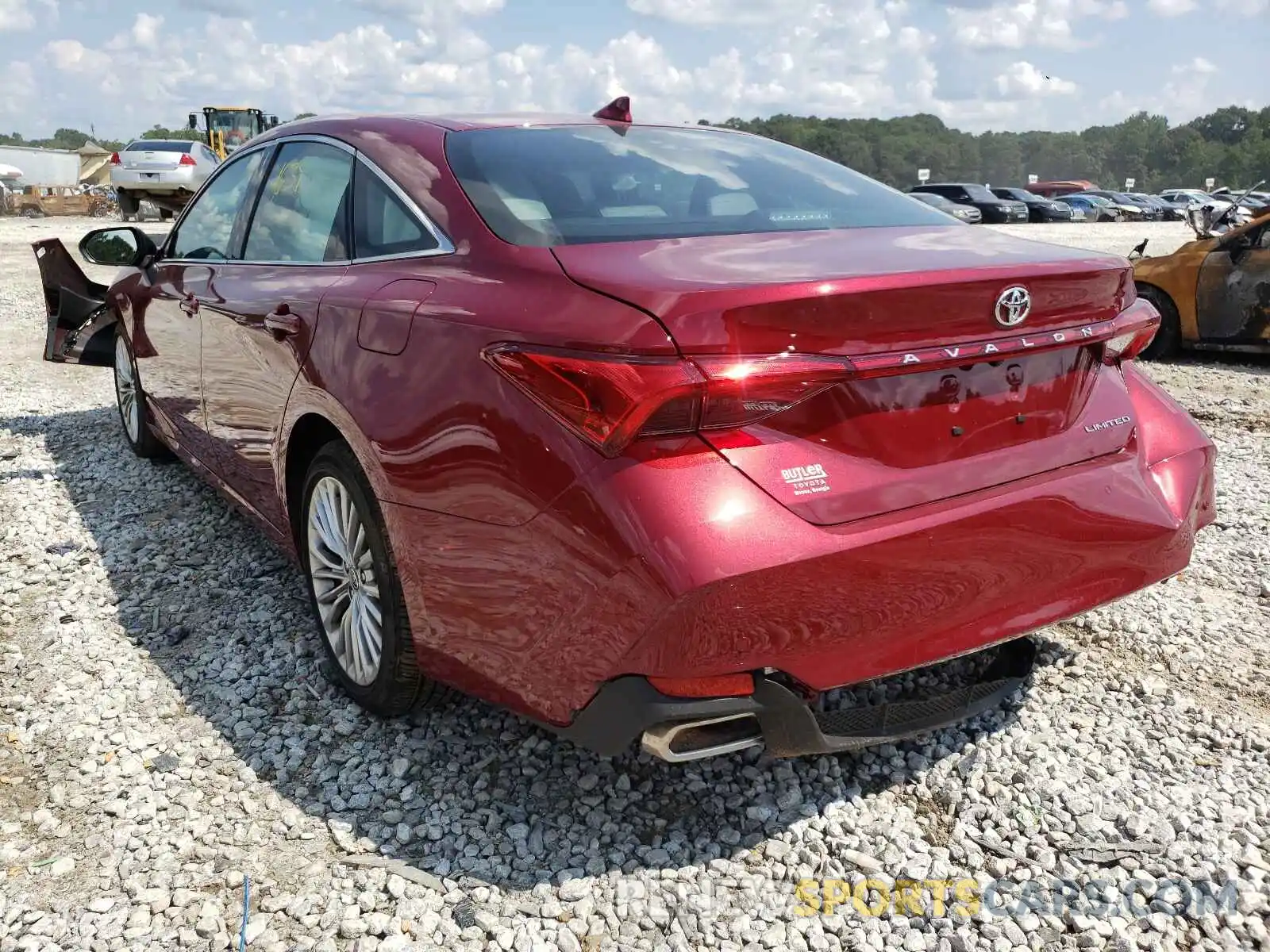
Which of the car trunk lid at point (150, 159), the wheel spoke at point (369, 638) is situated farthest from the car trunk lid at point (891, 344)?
the car trunk lid at point (150, 159)

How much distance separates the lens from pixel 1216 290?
320 inches

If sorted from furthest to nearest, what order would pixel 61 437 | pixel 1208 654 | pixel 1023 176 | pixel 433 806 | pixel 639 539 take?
pixel 1023 176 < pixel 61 437 < pixel 1208 654 < pixel 433 806 < pixel 639 539

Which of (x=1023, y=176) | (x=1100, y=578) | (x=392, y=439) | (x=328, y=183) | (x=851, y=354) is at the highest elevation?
(x=328, y=183)

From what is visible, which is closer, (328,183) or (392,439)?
(392,439)

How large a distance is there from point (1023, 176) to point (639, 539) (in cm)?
13476

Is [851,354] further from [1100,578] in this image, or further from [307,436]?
[307,436]

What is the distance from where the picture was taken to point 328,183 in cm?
312

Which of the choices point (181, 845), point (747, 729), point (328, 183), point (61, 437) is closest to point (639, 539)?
point (747, 729)

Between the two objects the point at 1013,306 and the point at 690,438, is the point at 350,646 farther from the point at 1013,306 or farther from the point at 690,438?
the point at 1013,306

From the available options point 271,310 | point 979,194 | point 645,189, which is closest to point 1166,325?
point 645,189

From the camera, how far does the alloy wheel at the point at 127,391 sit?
5.27 meters

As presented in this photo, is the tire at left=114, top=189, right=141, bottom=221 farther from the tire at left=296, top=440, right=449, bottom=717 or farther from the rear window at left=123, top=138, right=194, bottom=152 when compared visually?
the tire at left=296, top=440, right=449, bottom=717

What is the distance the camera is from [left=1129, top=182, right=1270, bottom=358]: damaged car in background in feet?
26.1

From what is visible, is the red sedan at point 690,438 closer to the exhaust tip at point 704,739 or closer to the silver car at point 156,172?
the exhaust tip at point 704,739
